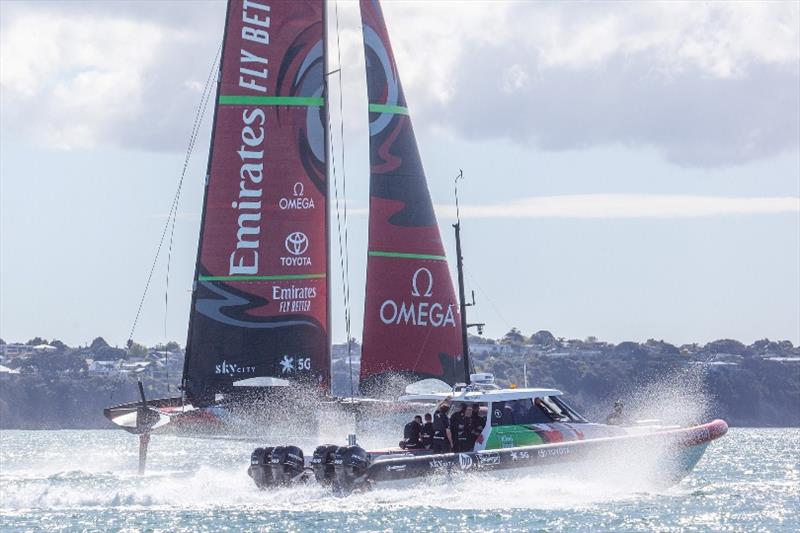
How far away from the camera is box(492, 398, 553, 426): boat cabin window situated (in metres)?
34.6

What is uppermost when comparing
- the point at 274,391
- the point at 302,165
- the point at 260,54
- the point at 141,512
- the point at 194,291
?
the point at 260,54

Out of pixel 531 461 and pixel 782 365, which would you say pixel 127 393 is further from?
pixel 531 461

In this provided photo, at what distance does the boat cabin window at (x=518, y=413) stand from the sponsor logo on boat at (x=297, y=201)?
29.0 ft

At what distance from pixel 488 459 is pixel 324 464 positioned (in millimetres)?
3270

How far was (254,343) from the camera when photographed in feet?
133

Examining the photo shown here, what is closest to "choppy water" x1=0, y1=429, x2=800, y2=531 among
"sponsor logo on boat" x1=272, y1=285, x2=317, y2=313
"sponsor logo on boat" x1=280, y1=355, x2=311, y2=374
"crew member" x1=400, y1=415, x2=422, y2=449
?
"crew member" x1=400, y1=415, x2=422, y2=449

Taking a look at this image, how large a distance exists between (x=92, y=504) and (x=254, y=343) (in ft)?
23.4

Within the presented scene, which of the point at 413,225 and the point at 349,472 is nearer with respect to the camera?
the point at 349,472

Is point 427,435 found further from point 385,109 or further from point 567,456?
point 385,109

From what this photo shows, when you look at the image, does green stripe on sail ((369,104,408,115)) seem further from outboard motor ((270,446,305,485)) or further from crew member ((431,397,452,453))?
outboard motor ((270,446,305,485))

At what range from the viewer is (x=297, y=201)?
41.1 metres

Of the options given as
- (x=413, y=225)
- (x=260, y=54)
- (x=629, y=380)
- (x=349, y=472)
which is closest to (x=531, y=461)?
(x=349, y=472)

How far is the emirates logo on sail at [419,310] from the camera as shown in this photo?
4222 cm

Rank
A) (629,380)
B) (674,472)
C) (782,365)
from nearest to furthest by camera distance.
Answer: (674,472), (629,380), (782,365)
